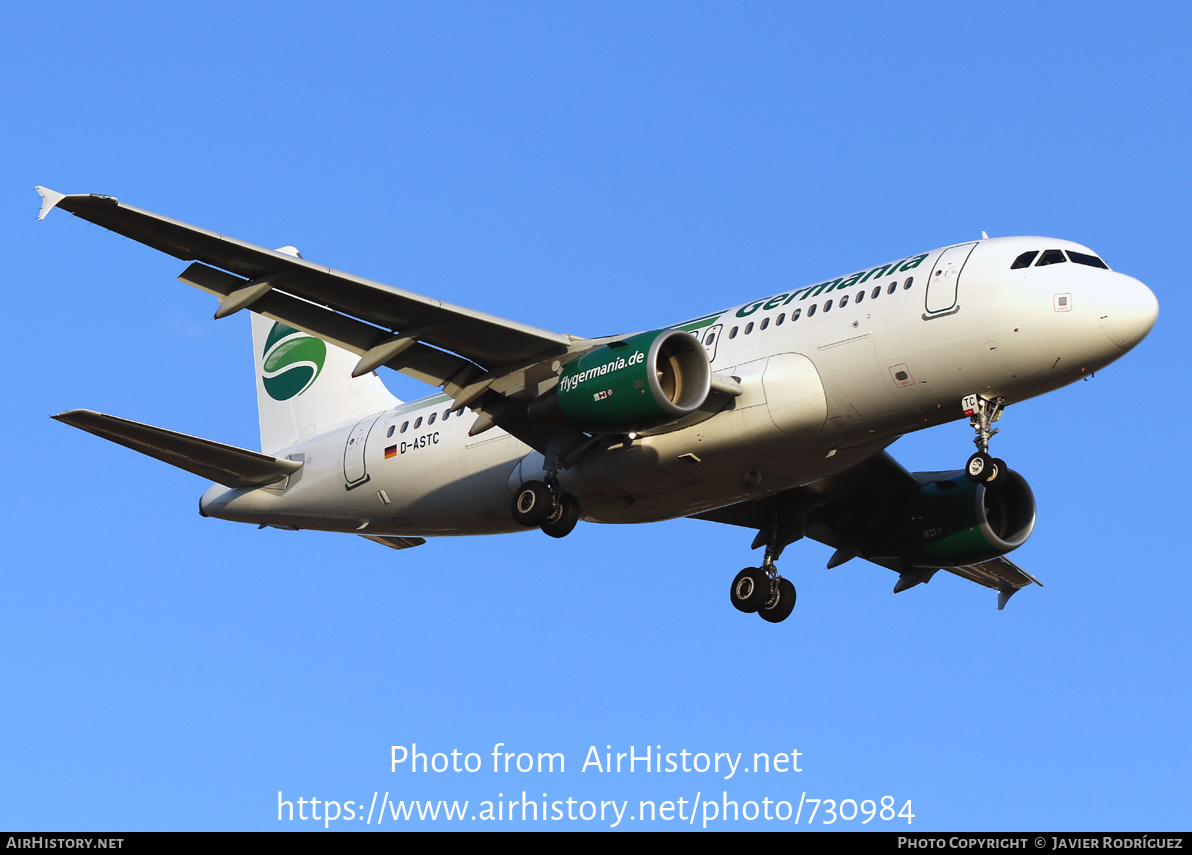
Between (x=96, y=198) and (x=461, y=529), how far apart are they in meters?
10.6

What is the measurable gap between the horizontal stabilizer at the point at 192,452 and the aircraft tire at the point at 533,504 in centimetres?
673

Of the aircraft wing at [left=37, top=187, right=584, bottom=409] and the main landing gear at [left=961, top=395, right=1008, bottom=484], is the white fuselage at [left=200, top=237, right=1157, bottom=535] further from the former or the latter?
the aircraft wing at [left=37, top=187, right=584, bottom=409]

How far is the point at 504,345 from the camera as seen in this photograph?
27266mm

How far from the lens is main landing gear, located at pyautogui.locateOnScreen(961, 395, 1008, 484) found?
2481cm

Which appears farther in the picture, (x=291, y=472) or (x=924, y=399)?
(x=291, y=472)

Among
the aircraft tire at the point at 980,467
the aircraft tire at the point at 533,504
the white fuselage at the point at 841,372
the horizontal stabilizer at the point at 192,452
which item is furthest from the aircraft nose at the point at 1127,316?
the horizontal stabilizer at the point at 192,452

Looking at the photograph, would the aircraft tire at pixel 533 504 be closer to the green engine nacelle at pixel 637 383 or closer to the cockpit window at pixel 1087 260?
the green engine nacelle at pixel 637 383

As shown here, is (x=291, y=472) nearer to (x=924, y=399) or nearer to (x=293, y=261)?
(x=293, y=261)

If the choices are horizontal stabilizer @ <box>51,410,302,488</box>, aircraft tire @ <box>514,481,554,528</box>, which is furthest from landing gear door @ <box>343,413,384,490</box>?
aircraft tire @ <box>514,481,554,528</box>

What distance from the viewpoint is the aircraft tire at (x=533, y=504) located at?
27359mm

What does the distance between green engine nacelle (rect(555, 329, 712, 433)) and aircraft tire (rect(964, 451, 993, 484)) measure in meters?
4.49
